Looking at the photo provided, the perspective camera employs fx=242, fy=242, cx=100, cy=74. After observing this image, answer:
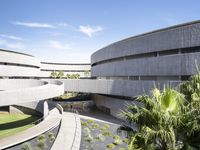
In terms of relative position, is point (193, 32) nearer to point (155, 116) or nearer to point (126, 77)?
point (126, 77)

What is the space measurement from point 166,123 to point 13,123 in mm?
30154

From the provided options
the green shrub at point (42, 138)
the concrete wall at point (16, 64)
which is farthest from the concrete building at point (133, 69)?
the green shrub at point (42, 138)

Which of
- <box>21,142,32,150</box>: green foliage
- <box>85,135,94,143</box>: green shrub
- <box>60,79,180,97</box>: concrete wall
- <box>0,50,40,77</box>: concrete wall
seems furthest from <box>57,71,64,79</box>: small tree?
<box>21,142,32,150</box>: green foliage

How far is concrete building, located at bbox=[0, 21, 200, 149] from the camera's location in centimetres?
2412

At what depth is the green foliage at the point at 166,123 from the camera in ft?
28.2

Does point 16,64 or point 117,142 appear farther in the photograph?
point 16,64

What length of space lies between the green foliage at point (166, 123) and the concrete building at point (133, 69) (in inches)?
342

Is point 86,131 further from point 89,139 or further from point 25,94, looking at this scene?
point 25,94

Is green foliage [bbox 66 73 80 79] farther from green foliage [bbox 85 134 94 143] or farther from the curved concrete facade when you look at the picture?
green foliage [bbox 85 134 94 143]

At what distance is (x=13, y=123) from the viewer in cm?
3456

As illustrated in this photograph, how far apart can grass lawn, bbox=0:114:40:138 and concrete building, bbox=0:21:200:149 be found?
5.21 meters

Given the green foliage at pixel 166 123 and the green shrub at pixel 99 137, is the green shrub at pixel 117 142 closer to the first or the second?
the green shrub at pixel 99 137

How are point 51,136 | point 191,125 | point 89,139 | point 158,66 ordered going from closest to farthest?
point 191,125
point 51,136
point 89,139
point 158,66

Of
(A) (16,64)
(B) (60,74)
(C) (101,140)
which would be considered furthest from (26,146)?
(B) (60,74)
